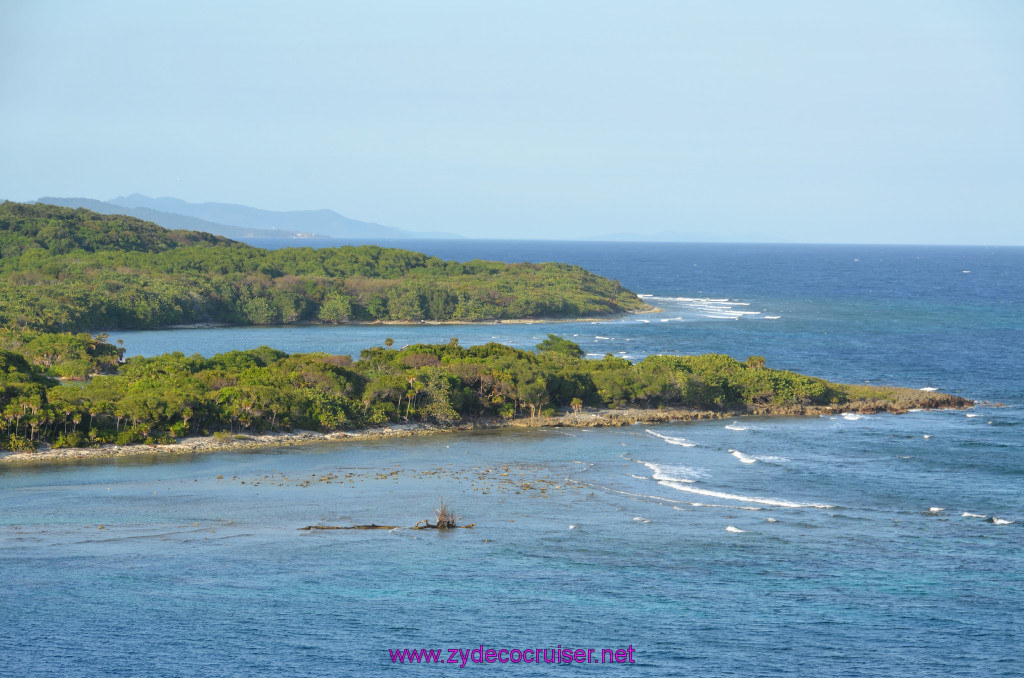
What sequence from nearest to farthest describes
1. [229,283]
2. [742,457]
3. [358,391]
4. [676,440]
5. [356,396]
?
[742,457] → [676,440] → [356,396] → [358,391] → [229,283]

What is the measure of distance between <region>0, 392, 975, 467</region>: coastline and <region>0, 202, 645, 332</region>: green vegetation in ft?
185

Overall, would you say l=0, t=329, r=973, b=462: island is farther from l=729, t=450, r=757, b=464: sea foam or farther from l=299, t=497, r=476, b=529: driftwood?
l=299, t=497, r=476, b=529: driftwood

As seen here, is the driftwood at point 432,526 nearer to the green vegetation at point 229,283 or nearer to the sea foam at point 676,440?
the sea foam at point 676,440

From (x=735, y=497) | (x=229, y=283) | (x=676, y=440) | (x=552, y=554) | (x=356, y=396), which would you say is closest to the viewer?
(x=552, y=554)

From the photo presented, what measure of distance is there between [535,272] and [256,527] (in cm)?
14262

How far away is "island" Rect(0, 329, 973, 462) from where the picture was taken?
55344 millimetres

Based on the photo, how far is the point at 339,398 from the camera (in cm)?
6309

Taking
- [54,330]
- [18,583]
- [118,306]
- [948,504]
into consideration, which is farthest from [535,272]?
[18,583]

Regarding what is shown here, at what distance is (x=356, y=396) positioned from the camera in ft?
212

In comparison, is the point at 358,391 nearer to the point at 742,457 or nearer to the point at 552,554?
the point at 742,457

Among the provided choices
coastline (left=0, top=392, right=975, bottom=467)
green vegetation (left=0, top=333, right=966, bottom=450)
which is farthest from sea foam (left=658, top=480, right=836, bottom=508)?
green vegetation (left=0, top=333, right=966, bottom=450)

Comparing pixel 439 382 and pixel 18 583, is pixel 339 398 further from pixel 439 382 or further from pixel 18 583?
pixel 18 583

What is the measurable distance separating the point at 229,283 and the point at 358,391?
87.0 meters

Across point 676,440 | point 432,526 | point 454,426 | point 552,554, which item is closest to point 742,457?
point 676,440
